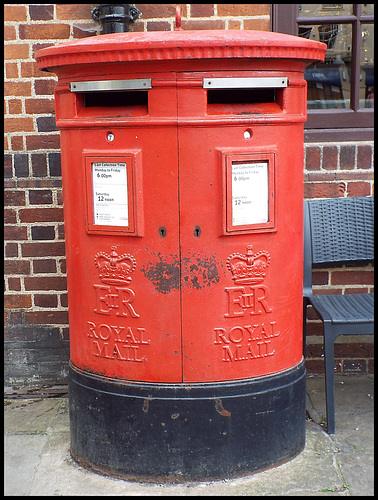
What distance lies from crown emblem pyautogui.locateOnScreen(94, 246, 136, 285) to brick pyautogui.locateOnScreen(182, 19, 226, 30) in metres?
1.47

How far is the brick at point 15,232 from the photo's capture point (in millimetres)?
3592

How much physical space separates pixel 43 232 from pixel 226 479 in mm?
1758

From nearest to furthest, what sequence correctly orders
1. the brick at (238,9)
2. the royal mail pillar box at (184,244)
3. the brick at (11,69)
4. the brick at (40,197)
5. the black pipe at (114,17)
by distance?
the royal mail pillar box at (184,244)
the black pipe at (114,17)
the brick at (238,9)
the brick at (11,69)
the brick at (40,197)

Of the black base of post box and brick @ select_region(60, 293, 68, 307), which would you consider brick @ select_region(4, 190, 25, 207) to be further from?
the black base of post box

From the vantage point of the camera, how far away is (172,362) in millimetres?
2594

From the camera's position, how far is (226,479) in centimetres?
267

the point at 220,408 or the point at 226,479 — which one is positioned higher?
the point at 220,408

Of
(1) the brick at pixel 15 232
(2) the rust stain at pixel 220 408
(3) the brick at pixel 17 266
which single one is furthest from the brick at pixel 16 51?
(2) the rust stain at pixel 220 408

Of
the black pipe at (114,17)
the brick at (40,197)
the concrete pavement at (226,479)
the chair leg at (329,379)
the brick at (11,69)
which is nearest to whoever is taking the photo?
the concrete pavement at (226,479)

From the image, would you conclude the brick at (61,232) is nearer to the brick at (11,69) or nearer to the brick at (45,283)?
the brick at (45,283)

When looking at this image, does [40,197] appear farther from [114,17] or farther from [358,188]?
[358,188]

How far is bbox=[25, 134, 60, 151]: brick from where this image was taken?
3482 millimetres

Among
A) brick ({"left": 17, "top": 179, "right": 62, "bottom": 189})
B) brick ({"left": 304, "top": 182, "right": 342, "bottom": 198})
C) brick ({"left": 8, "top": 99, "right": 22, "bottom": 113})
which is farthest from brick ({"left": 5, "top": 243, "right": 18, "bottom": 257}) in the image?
brick ({"left": 304, "top": 182, "right": 342, "bottom": 198})

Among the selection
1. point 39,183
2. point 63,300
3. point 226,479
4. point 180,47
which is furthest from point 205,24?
point 226,479
